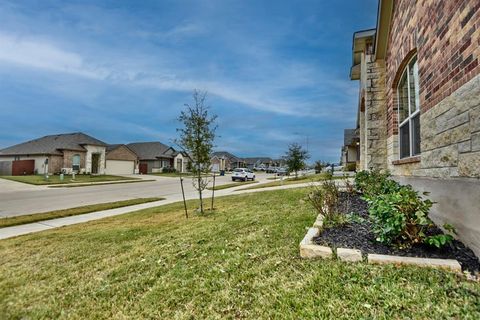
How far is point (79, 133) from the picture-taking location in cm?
4134

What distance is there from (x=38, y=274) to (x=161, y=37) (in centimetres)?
1697

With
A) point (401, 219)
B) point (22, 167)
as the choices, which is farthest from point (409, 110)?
point (22, 167)

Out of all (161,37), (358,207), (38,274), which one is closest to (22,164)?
(161,37)

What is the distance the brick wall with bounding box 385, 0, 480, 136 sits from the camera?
2.95 m

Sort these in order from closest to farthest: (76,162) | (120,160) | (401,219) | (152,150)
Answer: (401,219) → (76,162) → (120,160) → (152,150)

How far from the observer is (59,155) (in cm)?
3719

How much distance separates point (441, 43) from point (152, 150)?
5553 cm

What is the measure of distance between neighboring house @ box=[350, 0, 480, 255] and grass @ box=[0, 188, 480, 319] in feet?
3.95

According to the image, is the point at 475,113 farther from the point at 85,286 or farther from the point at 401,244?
the point at 85,286

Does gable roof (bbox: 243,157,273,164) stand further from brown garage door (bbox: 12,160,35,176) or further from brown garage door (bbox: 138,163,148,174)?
brown garage door (bbox: 12,160,35,176)

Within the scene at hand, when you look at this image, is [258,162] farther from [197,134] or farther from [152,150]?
[197,134]

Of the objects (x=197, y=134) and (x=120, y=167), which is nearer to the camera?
(x=197, y=134)

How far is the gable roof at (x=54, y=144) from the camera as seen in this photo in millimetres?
37559

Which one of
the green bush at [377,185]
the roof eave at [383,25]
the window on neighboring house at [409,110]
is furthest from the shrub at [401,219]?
the roof eave at [383,25]
